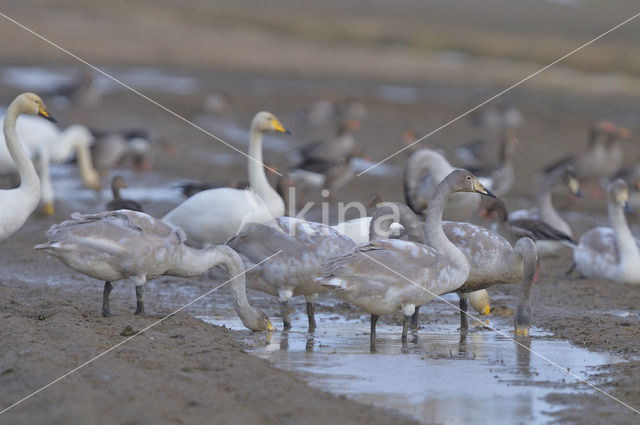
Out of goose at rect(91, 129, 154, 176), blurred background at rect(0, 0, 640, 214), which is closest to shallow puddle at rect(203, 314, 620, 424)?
blurred background at rect(0, 0, 640, 214)

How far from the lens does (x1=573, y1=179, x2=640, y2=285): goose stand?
1078 centimetres

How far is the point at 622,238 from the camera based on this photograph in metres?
11.0

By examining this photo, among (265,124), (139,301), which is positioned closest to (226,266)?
(139,301)

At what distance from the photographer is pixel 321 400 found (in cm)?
600

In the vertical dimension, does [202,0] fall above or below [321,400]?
above

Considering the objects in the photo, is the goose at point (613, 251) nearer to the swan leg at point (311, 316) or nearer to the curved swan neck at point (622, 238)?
the curved swan neck at point (622, 238)

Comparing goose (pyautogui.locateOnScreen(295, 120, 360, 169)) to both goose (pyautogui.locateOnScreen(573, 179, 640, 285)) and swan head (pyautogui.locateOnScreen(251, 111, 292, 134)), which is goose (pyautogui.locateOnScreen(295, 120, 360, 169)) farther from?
goose (pyautogui.locateOnScreen(573, 179, 640, 285))

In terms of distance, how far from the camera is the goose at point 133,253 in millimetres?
7789

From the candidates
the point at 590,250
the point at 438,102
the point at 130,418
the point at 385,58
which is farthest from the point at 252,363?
the point at 385,58

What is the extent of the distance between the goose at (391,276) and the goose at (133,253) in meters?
0.90

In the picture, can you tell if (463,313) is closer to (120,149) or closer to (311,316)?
(311,316)

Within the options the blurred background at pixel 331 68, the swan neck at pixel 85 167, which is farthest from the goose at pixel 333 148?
the swan neck at pixel 85 167

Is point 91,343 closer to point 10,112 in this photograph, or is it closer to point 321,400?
point 321,400

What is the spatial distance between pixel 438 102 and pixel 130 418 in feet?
72.4
